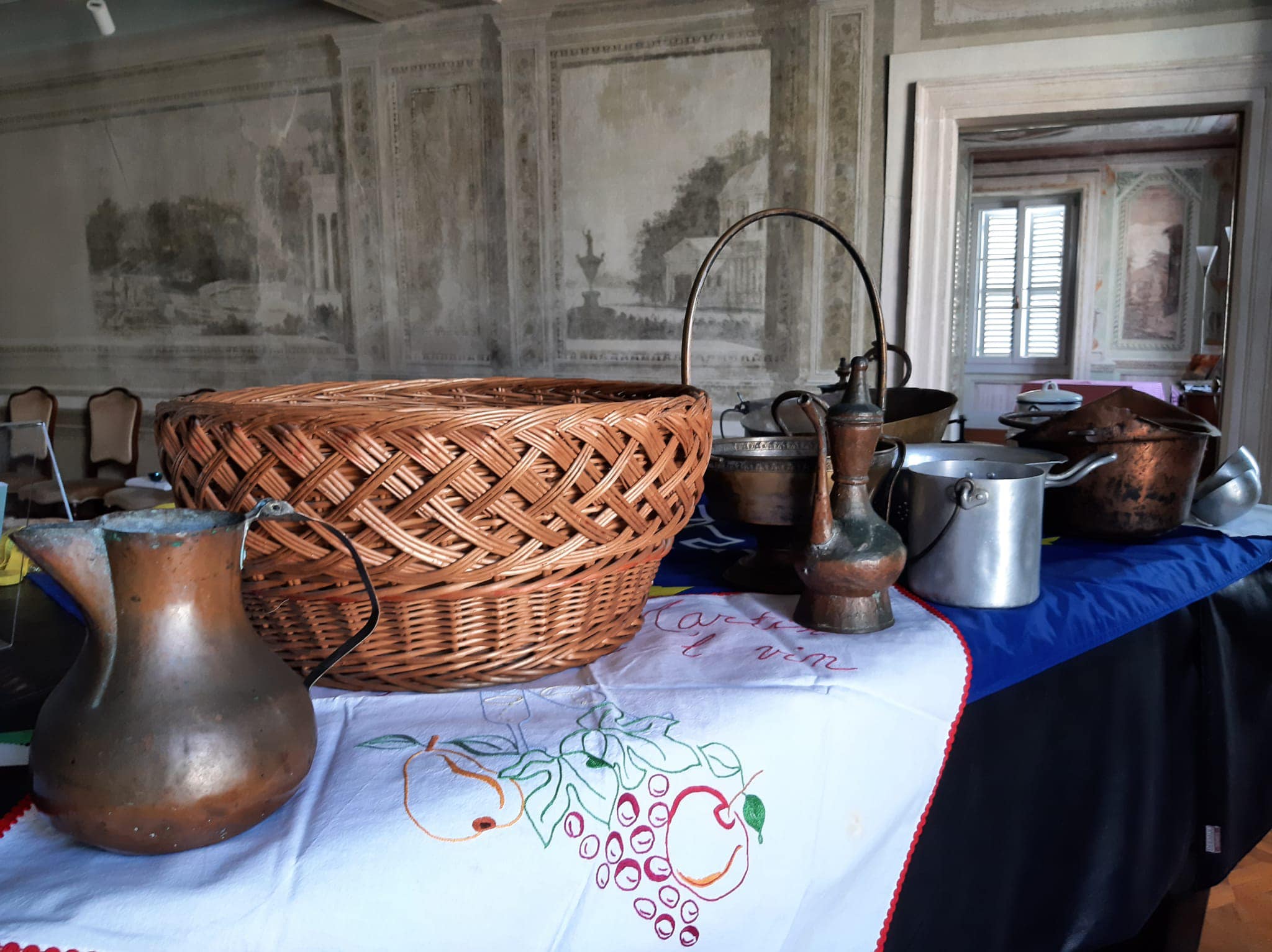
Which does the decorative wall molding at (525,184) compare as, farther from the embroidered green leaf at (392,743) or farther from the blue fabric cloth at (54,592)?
the embroidered green leaf at (392,743)

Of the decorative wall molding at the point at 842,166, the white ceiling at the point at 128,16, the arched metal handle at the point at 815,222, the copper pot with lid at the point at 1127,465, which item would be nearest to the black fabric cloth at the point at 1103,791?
the copper pot with lid at the point at 1127,465

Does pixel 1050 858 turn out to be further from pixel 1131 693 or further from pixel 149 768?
pixel 149 768

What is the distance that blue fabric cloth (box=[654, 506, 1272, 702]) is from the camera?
1051 mm

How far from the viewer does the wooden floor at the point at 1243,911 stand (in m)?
1.92

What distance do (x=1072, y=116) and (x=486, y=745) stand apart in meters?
4.36

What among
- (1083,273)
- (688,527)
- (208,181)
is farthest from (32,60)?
(1083,273)

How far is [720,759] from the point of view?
754mm

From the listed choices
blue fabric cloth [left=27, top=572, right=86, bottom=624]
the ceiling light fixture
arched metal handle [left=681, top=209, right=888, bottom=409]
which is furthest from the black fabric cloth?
the ceiling light fixture

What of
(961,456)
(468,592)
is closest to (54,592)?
(468,592)

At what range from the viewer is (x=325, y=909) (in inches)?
22.5

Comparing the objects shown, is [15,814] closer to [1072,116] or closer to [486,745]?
[486,745]

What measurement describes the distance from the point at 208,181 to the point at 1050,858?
586cm

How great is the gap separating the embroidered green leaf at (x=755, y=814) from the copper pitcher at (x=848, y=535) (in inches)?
11.2

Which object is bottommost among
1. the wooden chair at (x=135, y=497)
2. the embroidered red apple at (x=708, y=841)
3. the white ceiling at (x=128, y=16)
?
the wooden chair at (x=135, y=497)
